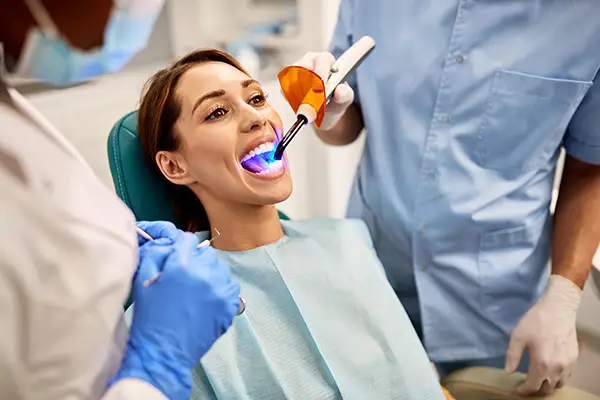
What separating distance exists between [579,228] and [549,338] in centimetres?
28

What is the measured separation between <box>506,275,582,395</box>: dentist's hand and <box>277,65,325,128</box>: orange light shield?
69cm

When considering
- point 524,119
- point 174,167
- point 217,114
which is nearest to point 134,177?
point 174,167

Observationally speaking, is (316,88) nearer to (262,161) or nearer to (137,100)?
(262,161)

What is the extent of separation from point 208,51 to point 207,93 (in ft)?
0.57

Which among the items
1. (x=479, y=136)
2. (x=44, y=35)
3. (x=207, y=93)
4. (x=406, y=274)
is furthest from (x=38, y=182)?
(x=406, y=274)

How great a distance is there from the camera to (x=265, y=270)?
1278 mm

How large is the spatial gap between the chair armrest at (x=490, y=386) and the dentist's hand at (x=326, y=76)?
74 cm

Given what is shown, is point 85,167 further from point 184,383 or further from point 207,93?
point 207,93

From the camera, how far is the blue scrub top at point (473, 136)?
49.9 inches

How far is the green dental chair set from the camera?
136 centimetres

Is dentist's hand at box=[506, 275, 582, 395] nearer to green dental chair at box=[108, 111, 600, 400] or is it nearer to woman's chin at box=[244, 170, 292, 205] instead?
green dental chair at box=[108, 111, 600, 400]

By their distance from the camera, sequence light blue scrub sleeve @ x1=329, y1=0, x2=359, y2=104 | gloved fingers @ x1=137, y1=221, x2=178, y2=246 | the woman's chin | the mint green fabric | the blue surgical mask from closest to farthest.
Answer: the blue surgical mask < gloved fingers @ x1=137, y1=221, x2=178, y2=246 < the mint green fabric < the woman's chin < light blue scrub sleeve @ x1=329, y1=0, x2=359, y2=104

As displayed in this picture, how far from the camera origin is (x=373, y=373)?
3.95ft

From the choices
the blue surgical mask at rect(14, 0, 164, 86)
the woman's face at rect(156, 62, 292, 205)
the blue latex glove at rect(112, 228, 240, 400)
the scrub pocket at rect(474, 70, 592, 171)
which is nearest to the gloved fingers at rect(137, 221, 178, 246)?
the blue latex glove at rect(112, 228, 240, 400)
